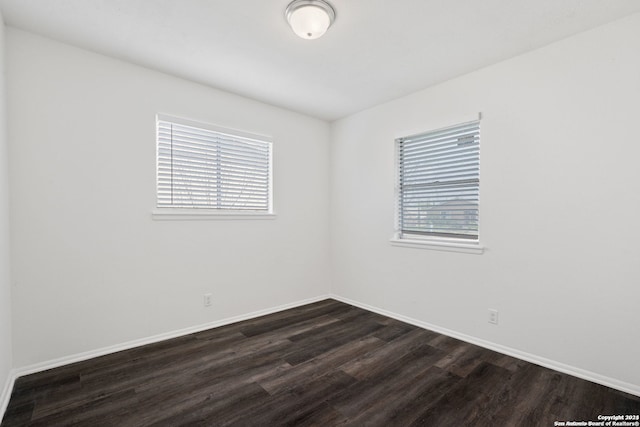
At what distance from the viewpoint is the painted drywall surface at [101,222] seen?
90.5 inches

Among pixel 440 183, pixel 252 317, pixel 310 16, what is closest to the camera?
pixel 310 16

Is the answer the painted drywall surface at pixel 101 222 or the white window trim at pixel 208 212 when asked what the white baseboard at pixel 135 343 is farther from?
the white window trim at pixel 208 212

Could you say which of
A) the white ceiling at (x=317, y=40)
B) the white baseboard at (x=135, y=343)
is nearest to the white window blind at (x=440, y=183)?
the white ceiling at (x=317, y=40)

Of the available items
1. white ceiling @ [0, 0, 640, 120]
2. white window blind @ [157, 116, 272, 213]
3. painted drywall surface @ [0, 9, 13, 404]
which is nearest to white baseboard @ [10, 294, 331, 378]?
painted drywall surface @ [0, 9, 13, 404]

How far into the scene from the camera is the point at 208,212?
3238 mm

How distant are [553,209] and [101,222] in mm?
3775

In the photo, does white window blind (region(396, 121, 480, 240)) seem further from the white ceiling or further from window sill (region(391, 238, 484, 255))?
the white ceiling

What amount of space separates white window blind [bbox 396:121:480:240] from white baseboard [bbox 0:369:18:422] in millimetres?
3536

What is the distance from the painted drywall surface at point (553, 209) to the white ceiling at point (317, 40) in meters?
0.25

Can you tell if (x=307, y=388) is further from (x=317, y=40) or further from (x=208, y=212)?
(x=317, y=40)

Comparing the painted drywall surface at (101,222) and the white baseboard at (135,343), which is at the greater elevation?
the painted drywall surface at (101,222)

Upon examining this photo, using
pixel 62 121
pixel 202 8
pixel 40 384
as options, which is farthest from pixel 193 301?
pixel 202 8

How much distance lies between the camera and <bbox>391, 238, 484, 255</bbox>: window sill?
2879 mm

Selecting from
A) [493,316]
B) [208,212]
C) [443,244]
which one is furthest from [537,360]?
[208,212]
